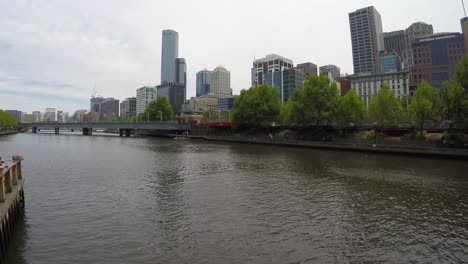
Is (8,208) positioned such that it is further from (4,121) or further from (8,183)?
(4,121)

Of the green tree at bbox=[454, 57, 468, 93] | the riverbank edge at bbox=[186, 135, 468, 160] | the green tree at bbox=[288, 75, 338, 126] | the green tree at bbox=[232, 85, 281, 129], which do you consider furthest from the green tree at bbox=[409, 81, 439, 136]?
the green tree at bbox=[232, 85, 281, 129]

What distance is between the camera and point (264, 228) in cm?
1522

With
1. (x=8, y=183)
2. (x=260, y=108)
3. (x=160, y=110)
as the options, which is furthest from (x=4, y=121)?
(x=8, y=183)

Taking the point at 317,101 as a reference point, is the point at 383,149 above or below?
below

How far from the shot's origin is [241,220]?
16.5 meters

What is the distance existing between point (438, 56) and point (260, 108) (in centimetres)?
13899

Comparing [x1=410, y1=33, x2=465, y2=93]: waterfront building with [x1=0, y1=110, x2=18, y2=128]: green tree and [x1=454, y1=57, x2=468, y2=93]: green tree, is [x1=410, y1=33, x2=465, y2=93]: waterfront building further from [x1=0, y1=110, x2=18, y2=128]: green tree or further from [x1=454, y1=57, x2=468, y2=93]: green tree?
[x1=0, y1=110, x2=18, y2=128]: green tree

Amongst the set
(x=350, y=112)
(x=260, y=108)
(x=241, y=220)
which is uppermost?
(x=260, y=108)

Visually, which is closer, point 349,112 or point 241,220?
point 241,220

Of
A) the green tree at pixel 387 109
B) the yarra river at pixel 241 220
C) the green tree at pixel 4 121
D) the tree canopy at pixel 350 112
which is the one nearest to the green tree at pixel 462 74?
the green tree at pixel 387 109

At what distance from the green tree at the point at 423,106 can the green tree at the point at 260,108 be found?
1750 inches

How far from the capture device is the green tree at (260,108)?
97.2m

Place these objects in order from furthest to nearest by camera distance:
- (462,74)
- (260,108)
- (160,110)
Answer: (160,110) < (260,108) < (462,74)

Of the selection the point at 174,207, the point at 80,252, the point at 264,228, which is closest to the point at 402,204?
the point at 264,228
